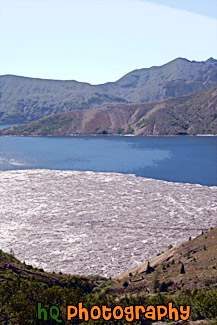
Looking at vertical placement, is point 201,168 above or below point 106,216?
above

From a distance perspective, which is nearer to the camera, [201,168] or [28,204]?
[28,204]

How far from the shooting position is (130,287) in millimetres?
56969

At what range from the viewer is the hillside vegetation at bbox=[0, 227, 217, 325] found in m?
40.9

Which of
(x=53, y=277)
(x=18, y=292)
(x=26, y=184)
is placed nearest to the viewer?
(x=18, y=292)

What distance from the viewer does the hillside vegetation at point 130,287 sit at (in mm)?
40906

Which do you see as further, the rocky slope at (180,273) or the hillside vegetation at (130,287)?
the rocky slope at (180,273)

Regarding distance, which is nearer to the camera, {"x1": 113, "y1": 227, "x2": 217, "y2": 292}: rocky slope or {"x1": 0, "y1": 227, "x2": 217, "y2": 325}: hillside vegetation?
{"x1": 0, "y1": 227, "x2": 217, "y2": 325}: hillside vegetation

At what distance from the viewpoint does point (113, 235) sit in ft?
304

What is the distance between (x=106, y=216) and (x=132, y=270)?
120ft

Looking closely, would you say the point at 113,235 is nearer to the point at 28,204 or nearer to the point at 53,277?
the point at 53,277

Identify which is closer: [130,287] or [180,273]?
[130,287]

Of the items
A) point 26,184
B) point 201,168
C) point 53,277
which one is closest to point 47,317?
point 53,277

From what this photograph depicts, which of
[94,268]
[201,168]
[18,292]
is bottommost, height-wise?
[94,268]

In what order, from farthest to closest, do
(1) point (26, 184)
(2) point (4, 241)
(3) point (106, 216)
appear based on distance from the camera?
(1) point (26, 184)
(3) point (106, 216)
(2) point (4, 241)
